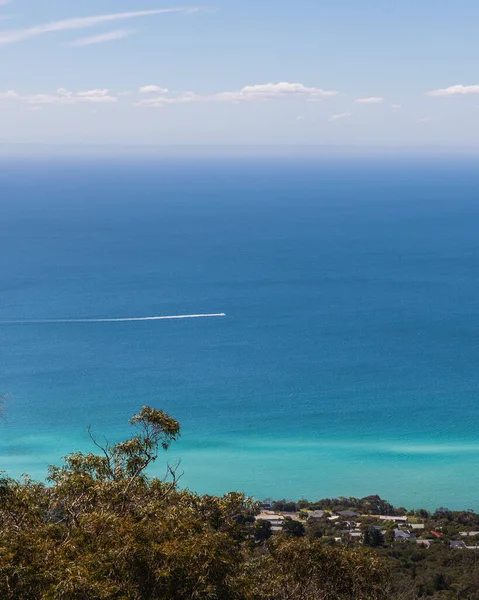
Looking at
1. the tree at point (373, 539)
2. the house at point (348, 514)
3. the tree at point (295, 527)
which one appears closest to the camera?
the tree at point (373, 539)

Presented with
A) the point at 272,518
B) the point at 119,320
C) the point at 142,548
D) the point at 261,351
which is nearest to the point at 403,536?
the point at 272,518

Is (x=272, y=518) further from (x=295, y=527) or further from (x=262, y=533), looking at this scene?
(x=262, y=533)

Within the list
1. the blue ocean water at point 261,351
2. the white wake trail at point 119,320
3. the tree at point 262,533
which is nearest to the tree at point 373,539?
the tree at point 262,533

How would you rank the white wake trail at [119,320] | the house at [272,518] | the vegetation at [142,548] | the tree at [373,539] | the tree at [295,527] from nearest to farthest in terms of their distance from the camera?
the vegetation at [142,548] → the tree at [373,539] → the tree at [295,527] → the house at [272,518] → the white wake trail at [119,320]

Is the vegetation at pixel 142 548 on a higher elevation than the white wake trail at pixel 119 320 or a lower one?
lower

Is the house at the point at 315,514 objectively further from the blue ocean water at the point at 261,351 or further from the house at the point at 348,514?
the blue ocean water at the point at 261,351

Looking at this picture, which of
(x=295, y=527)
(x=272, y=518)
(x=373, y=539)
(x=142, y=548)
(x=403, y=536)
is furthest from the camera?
(x=272, y=518)

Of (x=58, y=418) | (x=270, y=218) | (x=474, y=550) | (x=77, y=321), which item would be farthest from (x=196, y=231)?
(x=474, y=550)
